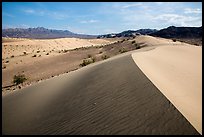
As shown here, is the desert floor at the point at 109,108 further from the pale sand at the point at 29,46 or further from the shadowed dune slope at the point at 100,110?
the pale sand at the point at 29,46

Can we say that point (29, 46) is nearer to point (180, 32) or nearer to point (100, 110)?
point (180, 32)

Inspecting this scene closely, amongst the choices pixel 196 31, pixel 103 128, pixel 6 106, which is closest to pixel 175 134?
pixel 103 128

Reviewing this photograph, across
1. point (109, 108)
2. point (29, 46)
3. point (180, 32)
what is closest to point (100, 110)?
point (109, 108)

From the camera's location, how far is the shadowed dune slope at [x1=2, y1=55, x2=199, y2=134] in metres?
4.88

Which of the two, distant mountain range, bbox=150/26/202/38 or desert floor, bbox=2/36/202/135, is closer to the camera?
desert floor, bbox=2/36/202/135

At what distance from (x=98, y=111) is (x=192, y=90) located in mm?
3023

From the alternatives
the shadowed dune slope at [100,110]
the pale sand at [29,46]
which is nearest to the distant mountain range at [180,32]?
the pale sand at [29,46]

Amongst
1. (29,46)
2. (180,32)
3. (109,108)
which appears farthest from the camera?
(180,32)

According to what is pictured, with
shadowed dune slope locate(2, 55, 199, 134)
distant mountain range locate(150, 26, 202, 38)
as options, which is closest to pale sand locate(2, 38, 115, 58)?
distant mountain range locate(150, 26, 202, 38)

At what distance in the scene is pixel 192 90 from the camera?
7.24 m

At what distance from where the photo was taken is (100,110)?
594 cm

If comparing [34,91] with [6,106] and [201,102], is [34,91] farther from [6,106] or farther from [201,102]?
[201,102]

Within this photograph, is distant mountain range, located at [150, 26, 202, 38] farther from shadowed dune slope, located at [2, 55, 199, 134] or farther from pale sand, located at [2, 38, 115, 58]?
shadowed dune slope, located at [2, 55, 199, 134]

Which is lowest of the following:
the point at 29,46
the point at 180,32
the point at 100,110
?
the point at 29,46
